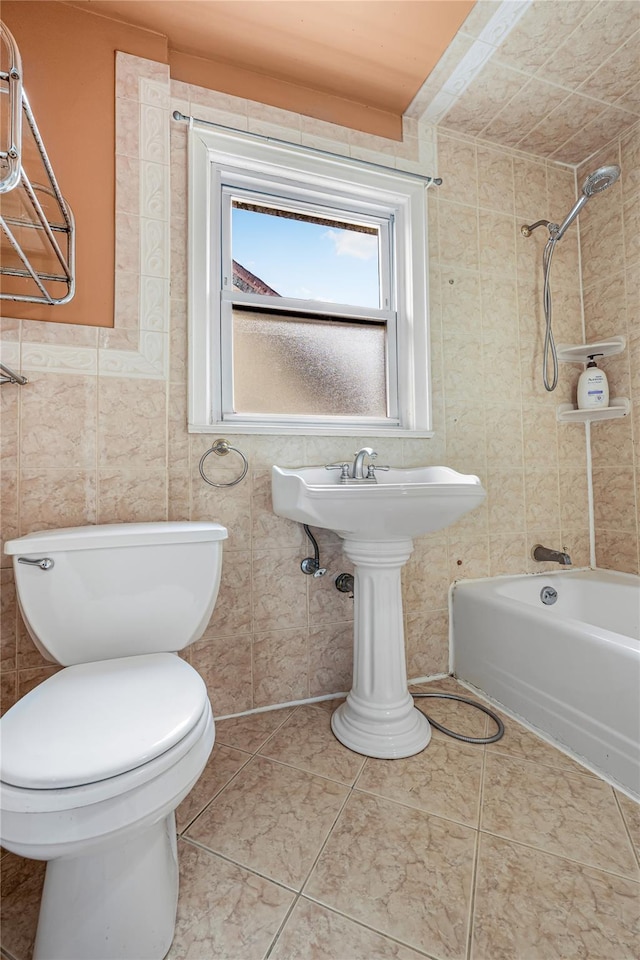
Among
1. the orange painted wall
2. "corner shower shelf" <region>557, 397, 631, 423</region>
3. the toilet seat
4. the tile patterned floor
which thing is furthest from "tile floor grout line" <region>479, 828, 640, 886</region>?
the orange painted wall

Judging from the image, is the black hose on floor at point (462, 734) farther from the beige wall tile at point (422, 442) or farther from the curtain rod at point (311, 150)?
the curtain rod at point (311, 150)

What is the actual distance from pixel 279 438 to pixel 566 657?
1.16 meters

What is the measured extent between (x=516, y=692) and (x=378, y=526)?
84cm

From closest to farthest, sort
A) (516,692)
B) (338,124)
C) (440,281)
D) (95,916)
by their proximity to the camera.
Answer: (95,916) → (516,692) → (338,124) → (440,281)

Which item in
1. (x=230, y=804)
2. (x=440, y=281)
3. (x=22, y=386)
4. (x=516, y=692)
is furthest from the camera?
(x=440, y=281)

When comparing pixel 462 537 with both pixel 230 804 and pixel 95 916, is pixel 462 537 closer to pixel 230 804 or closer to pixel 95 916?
pixel 230 804

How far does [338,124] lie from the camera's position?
1.67m

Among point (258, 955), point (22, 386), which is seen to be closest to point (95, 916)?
point (258, 955)

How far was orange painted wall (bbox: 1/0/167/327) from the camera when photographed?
131 centimetres

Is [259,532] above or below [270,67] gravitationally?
below

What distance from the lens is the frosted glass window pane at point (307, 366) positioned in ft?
5.35

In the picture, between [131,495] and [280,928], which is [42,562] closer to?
[131,495]

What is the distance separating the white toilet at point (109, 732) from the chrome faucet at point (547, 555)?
1407 millimetres

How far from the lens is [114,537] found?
1.07 meters
